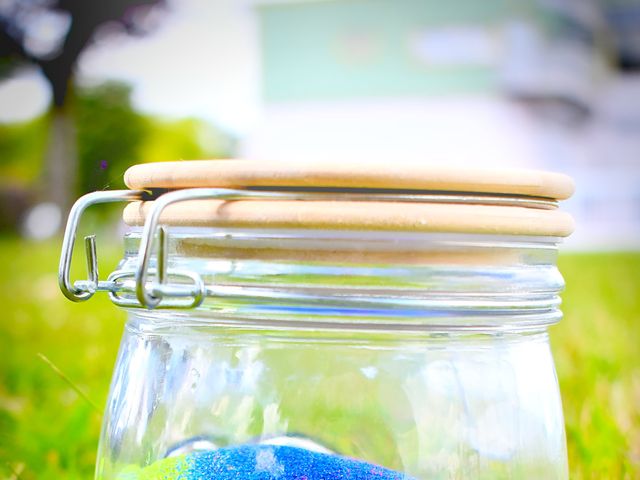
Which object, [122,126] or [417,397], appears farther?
[122,126]

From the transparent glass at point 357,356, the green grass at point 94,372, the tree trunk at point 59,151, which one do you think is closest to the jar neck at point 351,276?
the transparent glass at point 357,356

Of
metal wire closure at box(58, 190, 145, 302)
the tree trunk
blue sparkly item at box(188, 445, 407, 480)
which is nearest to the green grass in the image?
metal wire closure at box(58, 190, 145, 302)

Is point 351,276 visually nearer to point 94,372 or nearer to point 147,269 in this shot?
point 147,269

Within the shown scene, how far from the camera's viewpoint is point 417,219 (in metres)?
0.59

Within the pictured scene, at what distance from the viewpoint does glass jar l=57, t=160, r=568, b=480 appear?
2.01 ft

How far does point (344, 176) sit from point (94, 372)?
1.35 m

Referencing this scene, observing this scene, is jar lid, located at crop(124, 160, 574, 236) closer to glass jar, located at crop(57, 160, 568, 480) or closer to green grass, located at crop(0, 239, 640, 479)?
glass jar, located at crop(57, 160, 568, 480)

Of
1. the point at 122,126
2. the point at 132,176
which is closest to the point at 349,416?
the point at 132,176

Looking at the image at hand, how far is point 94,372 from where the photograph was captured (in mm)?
1801

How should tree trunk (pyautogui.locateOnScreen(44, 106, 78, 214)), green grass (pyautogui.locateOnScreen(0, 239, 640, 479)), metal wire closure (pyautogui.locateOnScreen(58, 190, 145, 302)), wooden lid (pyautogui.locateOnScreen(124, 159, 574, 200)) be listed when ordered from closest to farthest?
1. wooden lid (pyautogui.locateOnScreen(124, 159, 574, 200))
2. metal wire closure (pyautogui.locateOnScreen(58, 190, 145, 302))
3. green grass (pyautogui.locateOnScreen(0, 239, 640, 479))
4. tree trunk (pyautogui.locateOnScreen(44, 106, 78, 214))

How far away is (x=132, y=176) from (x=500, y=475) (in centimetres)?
37

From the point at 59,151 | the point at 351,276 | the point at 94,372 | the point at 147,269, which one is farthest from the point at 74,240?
the point at 59,151

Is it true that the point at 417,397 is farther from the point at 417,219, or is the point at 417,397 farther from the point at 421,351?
the point at 417,219

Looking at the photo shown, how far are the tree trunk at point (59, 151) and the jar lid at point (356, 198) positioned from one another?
161 inches
